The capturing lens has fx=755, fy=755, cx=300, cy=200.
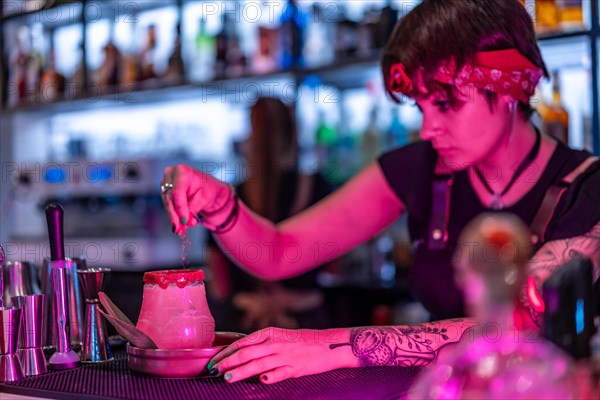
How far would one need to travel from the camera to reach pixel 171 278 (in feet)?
3.83

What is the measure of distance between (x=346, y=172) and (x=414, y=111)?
1.37 ft

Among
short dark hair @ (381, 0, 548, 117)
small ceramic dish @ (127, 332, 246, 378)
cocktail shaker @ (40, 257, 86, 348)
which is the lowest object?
small ceramic dish @ (127, 332, 246, 378)

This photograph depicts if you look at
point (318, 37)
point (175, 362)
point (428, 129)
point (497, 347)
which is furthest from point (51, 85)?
point (497, 347)

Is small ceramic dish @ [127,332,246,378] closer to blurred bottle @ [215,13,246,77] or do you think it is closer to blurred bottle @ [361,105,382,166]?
blurred bottle @ [361,105,382,166]

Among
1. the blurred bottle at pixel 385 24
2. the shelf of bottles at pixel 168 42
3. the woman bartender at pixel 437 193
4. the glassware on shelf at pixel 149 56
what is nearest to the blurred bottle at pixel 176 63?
the shelf of bottles at pixel 168 42

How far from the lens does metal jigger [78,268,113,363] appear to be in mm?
1241

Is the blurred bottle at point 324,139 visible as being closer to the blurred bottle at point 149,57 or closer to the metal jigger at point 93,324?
the blurred bottle at point 149,57

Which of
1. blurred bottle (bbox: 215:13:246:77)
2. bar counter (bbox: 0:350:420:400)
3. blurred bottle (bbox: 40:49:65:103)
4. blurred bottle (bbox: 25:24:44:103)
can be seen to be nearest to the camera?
bar counter (bbox: 0:350:420:400)

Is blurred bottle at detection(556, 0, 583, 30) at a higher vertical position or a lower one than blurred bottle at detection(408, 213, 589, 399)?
higher

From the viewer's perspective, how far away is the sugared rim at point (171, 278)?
3.83 feet

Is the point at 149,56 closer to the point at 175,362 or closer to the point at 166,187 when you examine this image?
the point at 166,187

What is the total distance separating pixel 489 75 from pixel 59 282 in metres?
0.93

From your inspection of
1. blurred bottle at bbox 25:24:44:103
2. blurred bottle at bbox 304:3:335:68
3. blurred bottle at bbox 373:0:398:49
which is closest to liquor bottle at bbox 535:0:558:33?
blurred bottle at bbox 373:0:398:49

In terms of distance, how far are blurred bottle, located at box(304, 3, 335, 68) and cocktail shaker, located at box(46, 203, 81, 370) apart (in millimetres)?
2439
